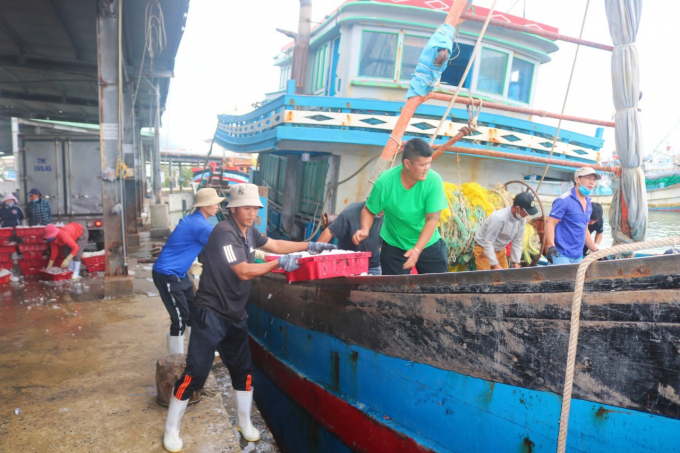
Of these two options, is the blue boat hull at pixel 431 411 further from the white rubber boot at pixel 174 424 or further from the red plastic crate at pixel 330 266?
the white rubber boot at pixel 174 424

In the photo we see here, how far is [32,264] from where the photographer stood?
7.96 metres

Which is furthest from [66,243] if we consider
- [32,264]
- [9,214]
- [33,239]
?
[9,214]

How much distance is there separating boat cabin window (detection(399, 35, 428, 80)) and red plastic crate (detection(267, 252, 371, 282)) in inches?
213

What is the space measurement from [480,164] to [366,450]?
19.2 ft

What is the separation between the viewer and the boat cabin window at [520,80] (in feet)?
27.5

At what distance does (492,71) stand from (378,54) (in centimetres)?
213

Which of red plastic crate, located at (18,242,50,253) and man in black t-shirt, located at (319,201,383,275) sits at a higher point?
man in black t-shirt, located at (319,201,383,275)

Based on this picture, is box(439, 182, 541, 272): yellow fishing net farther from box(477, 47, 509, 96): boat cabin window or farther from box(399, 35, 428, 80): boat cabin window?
box(477, 47, 509, 96): boat cabin window

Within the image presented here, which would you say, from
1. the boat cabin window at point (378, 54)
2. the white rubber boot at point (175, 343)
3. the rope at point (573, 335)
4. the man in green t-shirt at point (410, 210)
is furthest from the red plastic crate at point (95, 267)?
the rope at point (573, 335)

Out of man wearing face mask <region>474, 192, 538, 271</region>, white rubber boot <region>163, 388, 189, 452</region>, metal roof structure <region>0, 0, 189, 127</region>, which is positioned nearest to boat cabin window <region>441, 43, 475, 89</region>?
man wearing face mask <region>474, 192, 538, 271</region>

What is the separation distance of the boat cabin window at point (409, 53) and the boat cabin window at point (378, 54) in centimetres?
15

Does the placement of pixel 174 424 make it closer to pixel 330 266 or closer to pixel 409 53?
pixel 330 266

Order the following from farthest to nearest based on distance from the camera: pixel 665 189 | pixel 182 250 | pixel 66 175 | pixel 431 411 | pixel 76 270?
pixel 665 189 < pixel 66 175 < pixel 76 270 < pixel 182 250 < pixel 431 411

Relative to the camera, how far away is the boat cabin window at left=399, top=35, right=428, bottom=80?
7.62m
